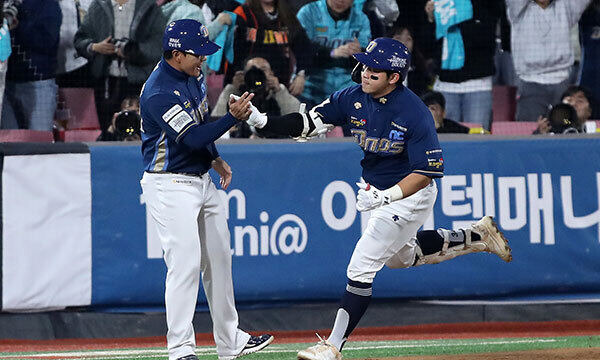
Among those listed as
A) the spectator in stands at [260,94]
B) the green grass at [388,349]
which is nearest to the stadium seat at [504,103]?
the spectator in stands at [260,94]

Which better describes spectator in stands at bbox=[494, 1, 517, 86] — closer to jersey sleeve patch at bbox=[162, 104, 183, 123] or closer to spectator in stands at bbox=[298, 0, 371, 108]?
spectator in stands at bbox=[298, 0, 371, 108]

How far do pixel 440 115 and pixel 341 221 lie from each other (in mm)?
1605

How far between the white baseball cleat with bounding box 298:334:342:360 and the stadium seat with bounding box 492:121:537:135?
14.7 ft

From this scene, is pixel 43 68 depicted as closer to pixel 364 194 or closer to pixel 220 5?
pixel 220 5

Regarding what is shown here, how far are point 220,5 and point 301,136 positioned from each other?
365 cm

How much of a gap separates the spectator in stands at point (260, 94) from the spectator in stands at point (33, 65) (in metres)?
1.67

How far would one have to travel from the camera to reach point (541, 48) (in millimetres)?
10000

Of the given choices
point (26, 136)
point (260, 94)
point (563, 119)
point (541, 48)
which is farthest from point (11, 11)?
point (563, 119)

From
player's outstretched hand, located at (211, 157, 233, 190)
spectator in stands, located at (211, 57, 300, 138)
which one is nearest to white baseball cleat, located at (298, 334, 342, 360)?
player's outstretched hand, located at (211, 157, 233, 190)

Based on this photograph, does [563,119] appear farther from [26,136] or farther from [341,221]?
[26,136]

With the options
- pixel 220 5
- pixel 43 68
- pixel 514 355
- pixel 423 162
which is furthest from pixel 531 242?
pixel 43 68

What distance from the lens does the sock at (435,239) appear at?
670 centimetres

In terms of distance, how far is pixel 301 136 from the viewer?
6406 mm

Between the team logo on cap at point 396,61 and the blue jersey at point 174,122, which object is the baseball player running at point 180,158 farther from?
the team logo on cap at point 396,61
